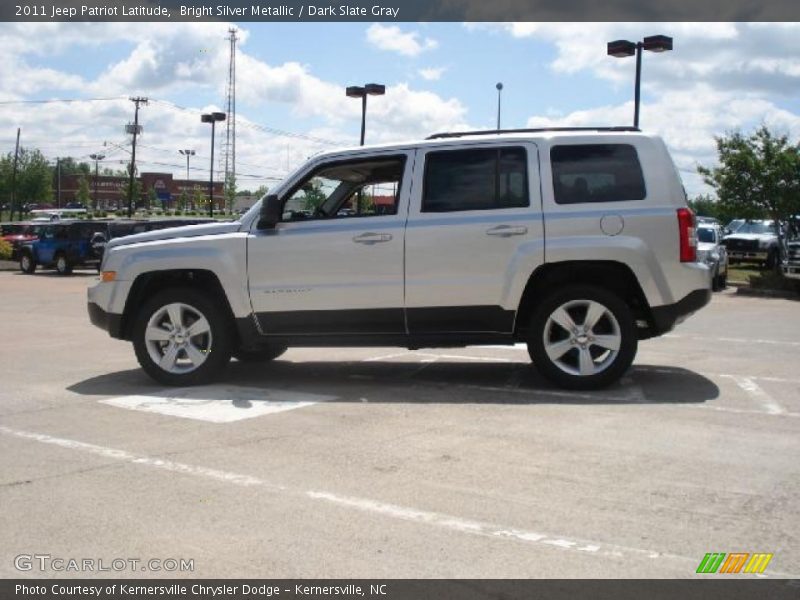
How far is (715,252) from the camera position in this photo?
69.6 feet

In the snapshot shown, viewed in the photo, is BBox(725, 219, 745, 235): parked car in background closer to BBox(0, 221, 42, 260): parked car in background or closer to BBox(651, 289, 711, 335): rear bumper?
BBox(651, 289, 711, 335): rear bumper

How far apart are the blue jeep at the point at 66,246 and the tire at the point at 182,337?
75.4ft

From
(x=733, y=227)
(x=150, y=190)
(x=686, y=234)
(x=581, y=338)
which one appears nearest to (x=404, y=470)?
(x=581, y=338)

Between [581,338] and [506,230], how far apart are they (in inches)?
43.1

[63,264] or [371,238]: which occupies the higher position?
[371,238]

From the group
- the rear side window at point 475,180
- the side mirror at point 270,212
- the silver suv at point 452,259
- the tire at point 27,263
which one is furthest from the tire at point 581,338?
the tire at point 27,263

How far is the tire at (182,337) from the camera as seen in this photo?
7910mm

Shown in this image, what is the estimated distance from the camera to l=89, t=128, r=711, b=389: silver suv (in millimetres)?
7297

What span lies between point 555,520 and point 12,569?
8.13 ft

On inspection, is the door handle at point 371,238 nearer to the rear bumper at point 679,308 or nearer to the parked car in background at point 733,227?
the rear bumper at point 679,308

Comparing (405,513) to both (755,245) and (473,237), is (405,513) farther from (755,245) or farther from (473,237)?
(755,245)

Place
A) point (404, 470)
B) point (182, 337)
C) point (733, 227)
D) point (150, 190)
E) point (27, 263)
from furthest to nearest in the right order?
point (150, 190)
point (27, 263)
point (733, 227)
point (182, 337)
point (404, 470)

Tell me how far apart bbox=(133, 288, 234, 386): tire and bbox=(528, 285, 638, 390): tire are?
2753 mm
